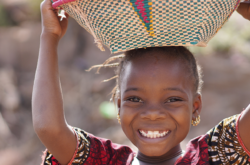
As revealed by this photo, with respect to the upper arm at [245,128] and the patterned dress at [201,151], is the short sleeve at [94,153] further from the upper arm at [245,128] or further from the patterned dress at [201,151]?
the upper arm at [245,128]

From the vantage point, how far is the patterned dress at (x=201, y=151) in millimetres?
1314

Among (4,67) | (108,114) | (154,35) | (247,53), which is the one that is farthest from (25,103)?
(154,35)

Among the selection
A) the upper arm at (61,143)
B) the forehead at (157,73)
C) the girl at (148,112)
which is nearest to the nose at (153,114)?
the girl at (148,112)

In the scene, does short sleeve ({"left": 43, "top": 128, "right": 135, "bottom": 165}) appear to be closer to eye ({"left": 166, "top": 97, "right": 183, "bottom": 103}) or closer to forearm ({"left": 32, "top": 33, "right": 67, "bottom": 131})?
forearm ({"left": 32, "top": 33, "right": 67, "bottom": 131})

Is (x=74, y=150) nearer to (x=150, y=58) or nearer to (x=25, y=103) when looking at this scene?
(x=150, y=58)

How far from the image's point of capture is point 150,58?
1.37 m

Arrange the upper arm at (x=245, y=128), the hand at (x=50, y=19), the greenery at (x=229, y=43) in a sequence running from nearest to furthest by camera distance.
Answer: the upper arm at (x=245, y=128) < the hand at (x=50, y=19) < the greenery at (x=229, y=43)

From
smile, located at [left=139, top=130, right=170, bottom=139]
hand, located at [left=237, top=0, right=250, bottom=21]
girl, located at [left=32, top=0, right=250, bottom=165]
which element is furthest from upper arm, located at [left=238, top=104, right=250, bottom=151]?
hand, located at [left=237, top=0, right=250, bottom=21]

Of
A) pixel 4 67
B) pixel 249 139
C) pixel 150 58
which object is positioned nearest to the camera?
pixel 249 139

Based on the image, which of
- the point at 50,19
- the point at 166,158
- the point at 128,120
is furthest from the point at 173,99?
the point at 50,19

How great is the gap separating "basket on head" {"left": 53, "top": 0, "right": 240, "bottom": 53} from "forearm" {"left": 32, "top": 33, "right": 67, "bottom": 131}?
10.5 inches

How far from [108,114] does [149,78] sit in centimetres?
379

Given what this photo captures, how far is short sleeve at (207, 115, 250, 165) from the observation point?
1.30m

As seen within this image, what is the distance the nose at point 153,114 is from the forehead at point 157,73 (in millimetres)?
102
